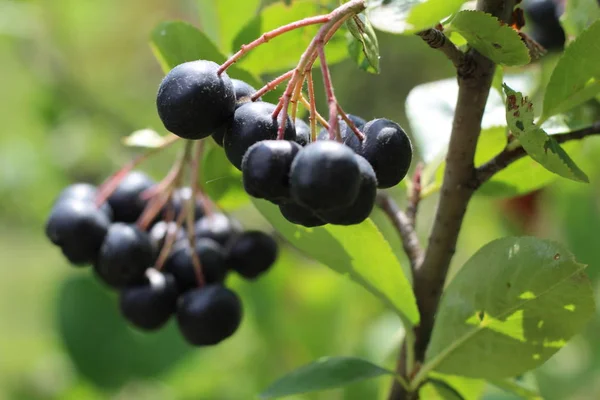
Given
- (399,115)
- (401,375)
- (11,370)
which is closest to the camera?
(401,375)

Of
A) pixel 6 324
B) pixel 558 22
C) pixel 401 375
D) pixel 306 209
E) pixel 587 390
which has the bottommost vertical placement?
pixel 6 324

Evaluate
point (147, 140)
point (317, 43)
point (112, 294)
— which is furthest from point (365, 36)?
point (112, 294)

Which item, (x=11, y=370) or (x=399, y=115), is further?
(x=399, y=115)

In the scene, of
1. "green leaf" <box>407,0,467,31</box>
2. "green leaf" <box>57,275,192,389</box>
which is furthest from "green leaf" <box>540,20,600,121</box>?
"green leaf" <box>57,275,192,389</box>

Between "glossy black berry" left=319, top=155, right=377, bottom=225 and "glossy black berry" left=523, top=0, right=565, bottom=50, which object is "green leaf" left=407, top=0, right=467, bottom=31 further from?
"glossy black berry" left=523, top=0, right=565, bottom=50

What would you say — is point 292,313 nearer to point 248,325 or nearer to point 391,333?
point 248,325

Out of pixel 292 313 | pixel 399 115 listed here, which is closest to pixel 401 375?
pixel 292 313

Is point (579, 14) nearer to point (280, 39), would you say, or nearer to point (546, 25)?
point (546, 25)

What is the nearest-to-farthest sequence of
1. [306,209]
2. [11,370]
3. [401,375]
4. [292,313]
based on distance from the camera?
[306,209] < [401,375] < [292,313] < [11,370]
